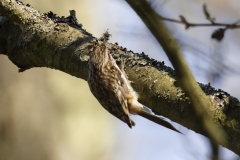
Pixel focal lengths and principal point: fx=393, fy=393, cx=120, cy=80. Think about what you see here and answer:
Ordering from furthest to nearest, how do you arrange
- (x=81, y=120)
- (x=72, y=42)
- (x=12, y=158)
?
(x=81, y=120) < (x=12, y=158) < (x=72, y=42)

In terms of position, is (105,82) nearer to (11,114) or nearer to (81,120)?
(11,114)

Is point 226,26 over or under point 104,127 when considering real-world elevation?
under

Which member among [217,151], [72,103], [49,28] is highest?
[72,103]

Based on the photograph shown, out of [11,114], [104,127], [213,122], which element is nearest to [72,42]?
[213,122]

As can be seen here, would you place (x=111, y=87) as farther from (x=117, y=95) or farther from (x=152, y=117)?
(x=152, y=117)

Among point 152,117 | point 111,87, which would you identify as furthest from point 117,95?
point 152,117

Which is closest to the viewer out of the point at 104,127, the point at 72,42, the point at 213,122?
A: the point at 213,122

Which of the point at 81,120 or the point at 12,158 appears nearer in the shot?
the point at 12,158

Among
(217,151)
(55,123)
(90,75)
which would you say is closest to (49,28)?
(90,75)
